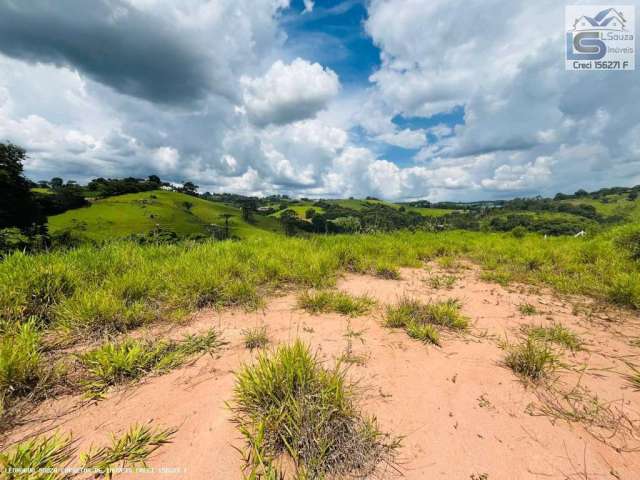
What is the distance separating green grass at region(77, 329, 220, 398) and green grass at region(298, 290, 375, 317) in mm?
1418

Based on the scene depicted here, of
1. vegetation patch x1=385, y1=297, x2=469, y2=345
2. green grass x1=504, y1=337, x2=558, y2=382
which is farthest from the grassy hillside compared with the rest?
green grass x1=504, y1=337, x2=558, y2=382

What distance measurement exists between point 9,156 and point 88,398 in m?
33.4

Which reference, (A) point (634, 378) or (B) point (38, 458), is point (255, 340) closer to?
(B) point (38, 458)

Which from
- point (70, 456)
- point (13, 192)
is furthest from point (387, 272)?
point (13, 192)

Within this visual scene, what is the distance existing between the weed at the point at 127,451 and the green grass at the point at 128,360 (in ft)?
1.97

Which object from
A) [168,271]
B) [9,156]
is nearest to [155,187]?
[9,156]

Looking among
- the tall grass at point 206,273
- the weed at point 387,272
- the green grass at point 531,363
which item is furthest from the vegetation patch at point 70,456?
the weed at point 387,272

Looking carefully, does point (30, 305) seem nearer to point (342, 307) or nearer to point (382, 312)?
point (342, 307)

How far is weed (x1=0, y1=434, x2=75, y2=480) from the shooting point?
1.35m

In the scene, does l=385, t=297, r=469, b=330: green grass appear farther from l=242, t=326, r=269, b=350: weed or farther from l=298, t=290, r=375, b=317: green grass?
l=242, t=326, r=269, b=350: weed

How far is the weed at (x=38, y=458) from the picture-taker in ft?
4.42

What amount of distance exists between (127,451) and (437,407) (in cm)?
209

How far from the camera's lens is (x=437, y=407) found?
1883 mm

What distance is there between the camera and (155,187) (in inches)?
3647
